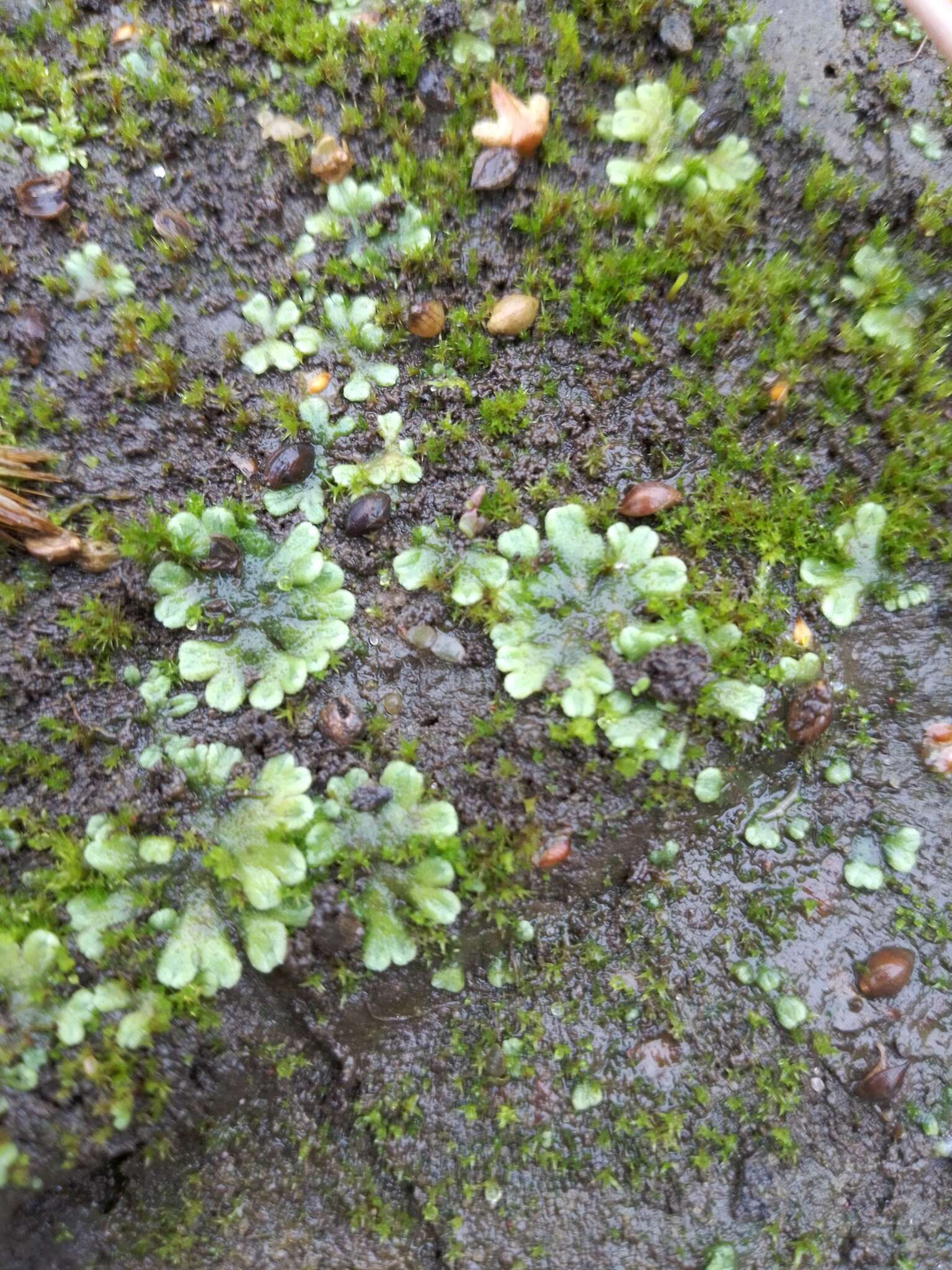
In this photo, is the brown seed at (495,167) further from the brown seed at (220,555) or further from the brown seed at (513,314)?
the brown seed at (220,555)

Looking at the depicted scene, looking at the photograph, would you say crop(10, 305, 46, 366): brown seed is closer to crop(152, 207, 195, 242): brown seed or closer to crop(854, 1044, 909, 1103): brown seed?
crop(152, 207, 195, 242): brown seed

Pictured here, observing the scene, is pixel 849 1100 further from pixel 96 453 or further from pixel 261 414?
pixel 96 453

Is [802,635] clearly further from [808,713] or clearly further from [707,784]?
[707,784]

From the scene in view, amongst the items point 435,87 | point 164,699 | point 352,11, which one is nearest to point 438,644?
point 164,699

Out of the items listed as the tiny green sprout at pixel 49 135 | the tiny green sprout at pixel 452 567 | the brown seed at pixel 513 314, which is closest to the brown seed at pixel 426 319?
the brown seed at pixel 513 314

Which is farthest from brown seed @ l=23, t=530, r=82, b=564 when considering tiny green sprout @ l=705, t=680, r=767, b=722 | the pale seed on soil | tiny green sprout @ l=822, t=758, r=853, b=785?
tiny green sprout @ l=822, t=758, r=853, b=785

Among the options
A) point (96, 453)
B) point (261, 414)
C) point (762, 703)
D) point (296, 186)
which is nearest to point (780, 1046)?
point (762, 703)

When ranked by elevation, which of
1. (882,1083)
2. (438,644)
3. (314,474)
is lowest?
(882,1083)

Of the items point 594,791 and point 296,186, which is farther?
point 296,186
